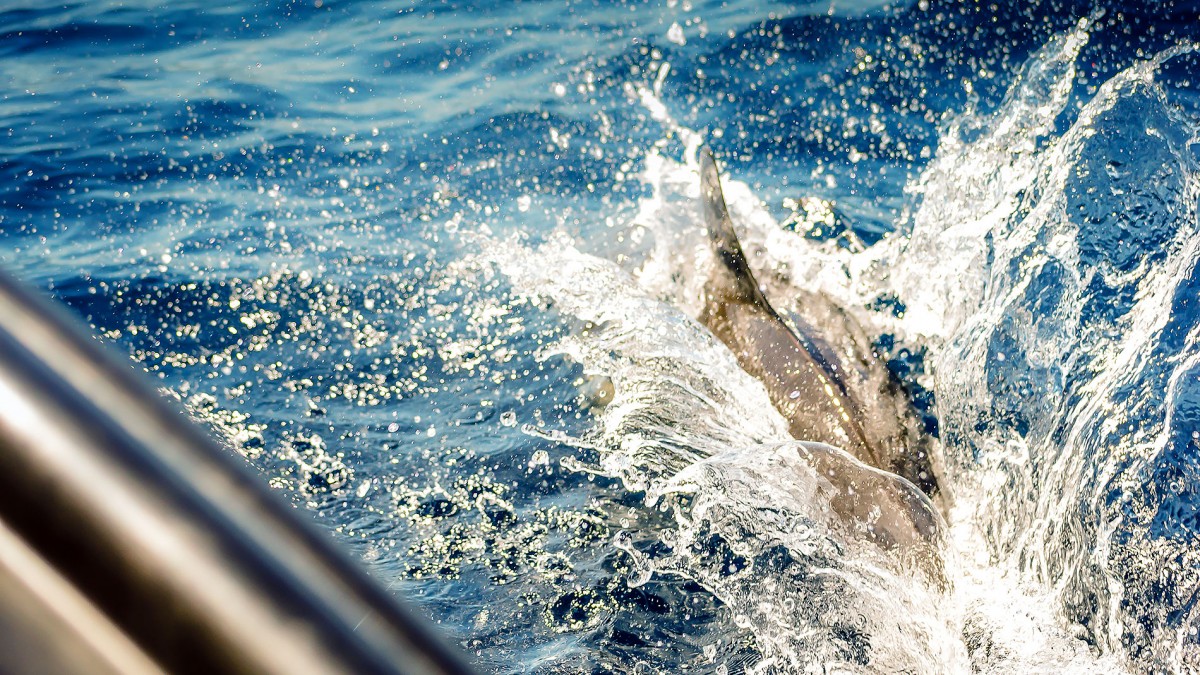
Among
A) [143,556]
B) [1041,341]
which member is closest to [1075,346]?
[1041,341]

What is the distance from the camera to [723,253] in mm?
4496

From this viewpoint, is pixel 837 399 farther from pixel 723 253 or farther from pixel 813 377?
pixel 723 253

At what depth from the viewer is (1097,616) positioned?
295 centimetres

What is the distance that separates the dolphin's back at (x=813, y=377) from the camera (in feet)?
11.9

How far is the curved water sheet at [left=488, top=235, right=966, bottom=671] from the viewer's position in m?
2.81

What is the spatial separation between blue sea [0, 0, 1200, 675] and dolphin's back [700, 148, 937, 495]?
134 mm

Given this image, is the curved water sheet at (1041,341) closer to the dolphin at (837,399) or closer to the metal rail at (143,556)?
the dolphin at (837,399)

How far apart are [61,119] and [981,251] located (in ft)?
18.4

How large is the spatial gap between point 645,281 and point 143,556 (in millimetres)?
4716

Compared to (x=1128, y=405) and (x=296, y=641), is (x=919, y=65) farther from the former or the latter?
(x=296, y=641)

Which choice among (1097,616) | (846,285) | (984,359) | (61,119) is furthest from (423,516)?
(61,119)

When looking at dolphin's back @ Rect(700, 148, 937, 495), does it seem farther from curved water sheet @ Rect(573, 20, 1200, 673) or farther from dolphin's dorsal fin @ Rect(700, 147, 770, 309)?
curved water sheet @ Rect(573, 20, 1200, 673)

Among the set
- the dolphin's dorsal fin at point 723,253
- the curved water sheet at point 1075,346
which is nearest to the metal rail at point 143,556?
the curved water sheet at point 1075,346

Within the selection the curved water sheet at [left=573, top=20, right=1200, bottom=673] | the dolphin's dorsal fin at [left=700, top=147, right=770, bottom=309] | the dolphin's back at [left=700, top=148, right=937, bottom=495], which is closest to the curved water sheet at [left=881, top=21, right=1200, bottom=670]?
the curved water sheet at [left=573, top=20, right=1200, bottom=673]
